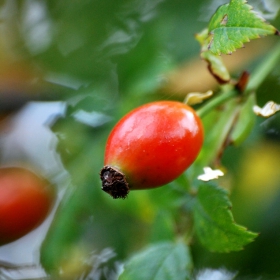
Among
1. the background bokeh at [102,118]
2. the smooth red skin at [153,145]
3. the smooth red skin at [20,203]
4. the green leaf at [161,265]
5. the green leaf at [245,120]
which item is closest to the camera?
the smooth red skin at [153,145]

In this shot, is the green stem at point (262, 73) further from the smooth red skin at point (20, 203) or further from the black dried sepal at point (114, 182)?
the smooth red skin at point (20, 203)

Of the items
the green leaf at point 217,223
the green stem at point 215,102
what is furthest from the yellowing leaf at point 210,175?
the green stem at point 215,102

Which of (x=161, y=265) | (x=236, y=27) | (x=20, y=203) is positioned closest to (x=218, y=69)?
(x=236, y=27)

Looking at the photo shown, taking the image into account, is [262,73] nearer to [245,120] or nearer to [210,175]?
[245,120]

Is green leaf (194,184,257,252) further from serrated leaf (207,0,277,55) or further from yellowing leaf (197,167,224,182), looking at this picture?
serrated leaf (207,0,277,55)

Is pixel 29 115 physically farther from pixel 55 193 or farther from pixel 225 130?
pixel 225 130
